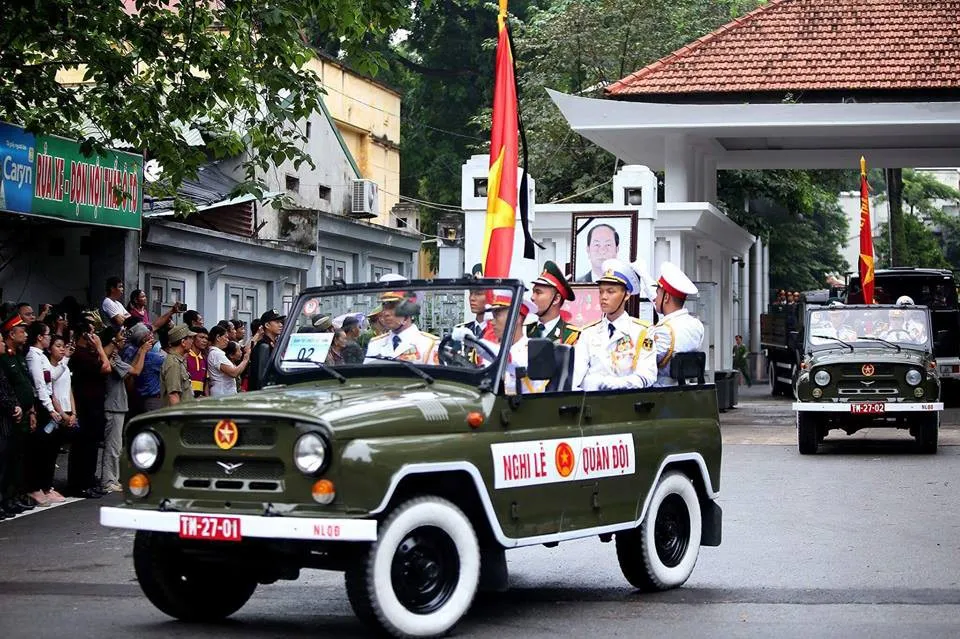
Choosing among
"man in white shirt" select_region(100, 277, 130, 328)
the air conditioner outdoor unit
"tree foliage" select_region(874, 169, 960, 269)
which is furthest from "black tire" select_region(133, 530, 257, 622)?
"tree foliage" select_region(874, 169, 960, 269)

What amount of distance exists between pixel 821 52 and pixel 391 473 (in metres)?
26.5

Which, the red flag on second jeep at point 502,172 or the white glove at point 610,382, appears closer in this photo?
the white glove at point 610,382

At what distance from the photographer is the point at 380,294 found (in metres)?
9.44

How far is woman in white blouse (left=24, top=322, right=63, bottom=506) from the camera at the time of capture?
575 inches

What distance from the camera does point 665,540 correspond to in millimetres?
10086

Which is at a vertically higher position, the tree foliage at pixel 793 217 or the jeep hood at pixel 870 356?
the tree foliage at pixel 793 217

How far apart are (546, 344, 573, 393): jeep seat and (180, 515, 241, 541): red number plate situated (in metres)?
2.05

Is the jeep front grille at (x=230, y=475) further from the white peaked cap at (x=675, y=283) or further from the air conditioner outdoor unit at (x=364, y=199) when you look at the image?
the air conditioner outdoor unit at (x=364, y=199)

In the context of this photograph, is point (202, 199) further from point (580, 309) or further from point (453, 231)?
point (453, 231)

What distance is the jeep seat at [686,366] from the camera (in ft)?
32.8

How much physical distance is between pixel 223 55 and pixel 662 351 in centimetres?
731

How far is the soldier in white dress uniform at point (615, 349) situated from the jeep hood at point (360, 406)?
1.35 metres

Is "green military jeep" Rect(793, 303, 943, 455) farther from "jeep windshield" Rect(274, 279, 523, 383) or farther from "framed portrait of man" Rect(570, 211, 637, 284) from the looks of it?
"jeep windshield" Rect(274, 279, 523, 383)

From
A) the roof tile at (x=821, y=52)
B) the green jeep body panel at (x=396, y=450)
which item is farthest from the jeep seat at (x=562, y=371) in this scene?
the roof tile at (x=821, y=52)
